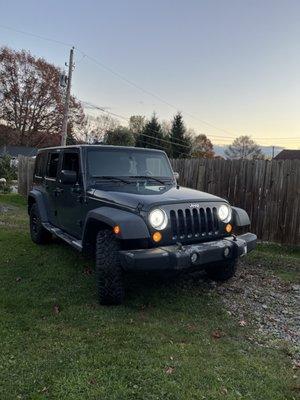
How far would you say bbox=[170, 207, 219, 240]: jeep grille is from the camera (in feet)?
14.9

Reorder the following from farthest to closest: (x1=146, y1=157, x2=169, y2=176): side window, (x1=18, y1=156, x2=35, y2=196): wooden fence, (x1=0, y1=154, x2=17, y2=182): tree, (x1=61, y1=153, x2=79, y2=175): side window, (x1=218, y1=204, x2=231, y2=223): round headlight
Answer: (x1=0, y1=154, x2=17, y2=182): tree → (x1=18, y1=156, x2=35, y2=196): wooden fence → (x1=146, y1=157, x2=169, y2=176): side window → (x1=61, y1=153, x2=79, y2=175): side window → (x1=218, y1=204, x2=231, y2=223): round headlight

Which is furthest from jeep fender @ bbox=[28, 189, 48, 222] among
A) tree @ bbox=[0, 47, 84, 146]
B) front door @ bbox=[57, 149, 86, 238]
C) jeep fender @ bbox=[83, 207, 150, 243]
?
tree @ bbox=[0, 47, 84, 146]

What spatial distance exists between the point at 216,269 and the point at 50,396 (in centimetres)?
320

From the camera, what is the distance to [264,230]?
9031 mm

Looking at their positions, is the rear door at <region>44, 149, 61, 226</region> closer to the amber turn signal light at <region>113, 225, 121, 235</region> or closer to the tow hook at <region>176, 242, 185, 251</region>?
the amber turn signal light at <region>113, 225, 121, 235</region>

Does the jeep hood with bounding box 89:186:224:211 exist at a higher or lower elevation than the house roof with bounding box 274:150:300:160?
lower

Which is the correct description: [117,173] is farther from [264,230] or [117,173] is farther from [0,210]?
[0,210]

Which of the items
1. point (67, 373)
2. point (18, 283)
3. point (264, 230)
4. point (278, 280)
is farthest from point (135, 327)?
point (264, 230)

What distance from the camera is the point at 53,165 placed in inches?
276

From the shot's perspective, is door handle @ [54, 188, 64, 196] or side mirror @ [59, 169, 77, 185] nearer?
side mirror @ [59, 169, 77, 185]

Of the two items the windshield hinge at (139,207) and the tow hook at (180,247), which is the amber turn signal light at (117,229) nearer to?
the windshield hinge at (139,207)

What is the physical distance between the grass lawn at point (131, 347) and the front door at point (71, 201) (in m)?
0.78

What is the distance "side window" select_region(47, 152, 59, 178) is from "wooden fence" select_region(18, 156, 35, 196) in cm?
1151

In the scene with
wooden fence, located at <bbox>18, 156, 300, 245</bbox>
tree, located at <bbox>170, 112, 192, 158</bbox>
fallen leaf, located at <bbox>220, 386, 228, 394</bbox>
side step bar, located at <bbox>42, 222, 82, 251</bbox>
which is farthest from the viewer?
tree, located at <bbox>170, 112, 192, 158</bbox>
